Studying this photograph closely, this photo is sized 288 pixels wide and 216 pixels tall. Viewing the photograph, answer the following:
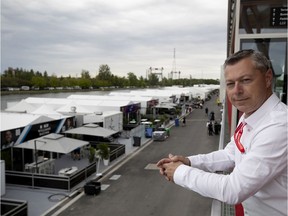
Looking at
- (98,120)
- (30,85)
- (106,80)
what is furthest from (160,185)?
(106,80)

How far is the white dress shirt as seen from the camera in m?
1.35

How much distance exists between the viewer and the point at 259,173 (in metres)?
1.36

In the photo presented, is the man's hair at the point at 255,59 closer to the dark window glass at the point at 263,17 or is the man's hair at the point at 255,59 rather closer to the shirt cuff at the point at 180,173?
the shirt cuff at the point at 180,173

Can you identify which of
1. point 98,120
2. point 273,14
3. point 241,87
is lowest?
point 98,120

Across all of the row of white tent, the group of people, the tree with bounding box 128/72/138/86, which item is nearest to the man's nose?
the row of white tent

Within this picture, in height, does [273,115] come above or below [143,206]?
above

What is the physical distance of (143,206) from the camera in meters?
11.4

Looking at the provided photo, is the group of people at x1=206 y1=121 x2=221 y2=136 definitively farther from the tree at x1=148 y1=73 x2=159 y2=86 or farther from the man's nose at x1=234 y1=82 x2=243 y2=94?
the tree at x1=148 y1=73 x2=159 y2=86

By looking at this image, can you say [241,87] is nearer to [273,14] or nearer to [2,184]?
[273,14]

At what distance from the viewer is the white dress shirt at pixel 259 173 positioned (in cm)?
135

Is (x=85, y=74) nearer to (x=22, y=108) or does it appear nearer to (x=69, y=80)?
(x=69, y=80)

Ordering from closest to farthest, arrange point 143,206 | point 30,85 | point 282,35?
point 282,35 < point 143,206 < point 30,85

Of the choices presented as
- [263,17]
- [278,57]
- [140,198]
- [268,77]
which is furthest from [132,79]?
[268,77]

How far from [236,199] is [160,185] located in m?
12.8
